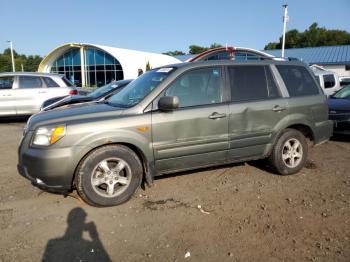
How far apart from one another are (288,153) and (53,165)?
3568 mm

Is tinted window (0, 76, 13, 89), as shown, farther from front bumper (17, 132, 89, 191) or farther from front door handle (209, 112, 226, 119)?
front door handle (209, 112, 226, 119)

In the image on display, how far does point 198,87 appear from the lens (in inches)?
189

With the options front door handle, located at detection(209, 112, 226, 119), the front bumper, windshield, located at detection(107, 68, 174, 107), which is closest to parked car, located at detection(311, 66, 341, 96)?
front door handle, located at detection(209, 112, 226, 119)

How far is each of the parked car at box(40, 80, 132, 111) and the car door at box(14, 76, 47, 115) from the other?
50cm

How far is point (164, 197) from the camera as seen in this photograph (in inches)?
183

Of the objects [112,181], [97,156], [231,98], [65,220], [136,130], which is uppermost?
[231,98]

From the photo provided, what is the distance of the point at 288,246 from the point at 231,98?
2.29 meters

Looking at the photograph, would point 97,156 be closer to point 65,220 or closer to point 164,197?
point 65,220

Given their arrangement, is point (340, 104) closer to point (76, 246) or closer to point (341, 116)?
point (341, 116)

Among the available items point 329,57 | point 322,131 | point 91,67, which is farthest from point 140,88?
point 329,57

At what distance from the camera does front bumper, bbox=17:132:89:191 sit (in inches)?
156

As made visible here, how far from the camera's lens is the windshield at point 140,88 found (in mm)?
4680

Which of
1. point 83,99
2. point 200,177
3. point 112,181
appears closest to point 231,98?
point 200,177

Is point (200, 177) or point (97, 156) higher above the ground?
point (97, 156)
